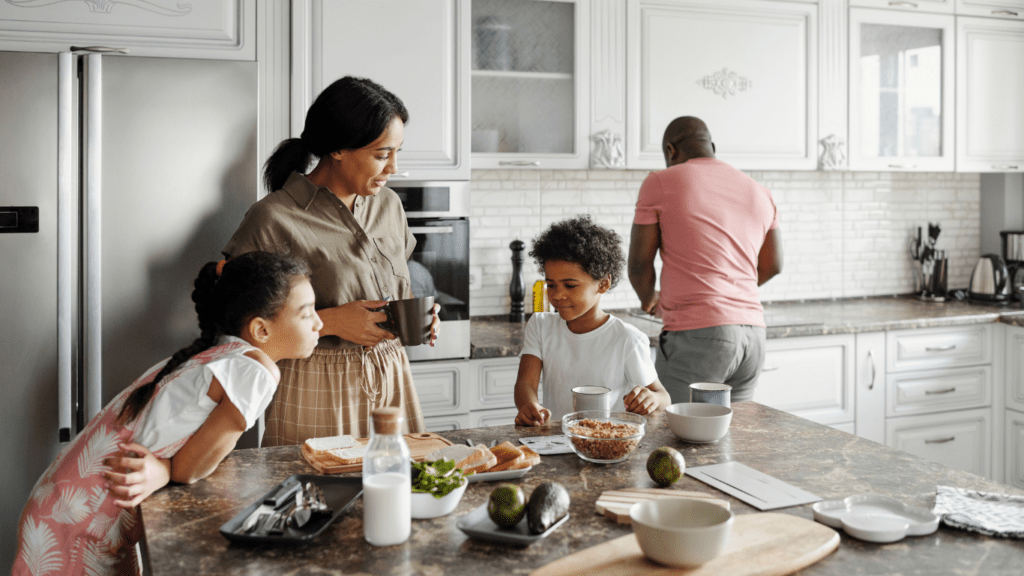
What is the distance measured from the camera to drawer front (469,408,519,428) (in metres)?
2.93

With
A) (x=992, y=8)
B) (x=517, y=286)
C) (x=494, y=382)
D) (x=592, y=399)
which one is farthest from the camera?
(x=992, y=8)

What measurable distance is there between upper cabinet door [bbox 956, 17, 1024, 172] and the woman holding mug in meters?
3.01

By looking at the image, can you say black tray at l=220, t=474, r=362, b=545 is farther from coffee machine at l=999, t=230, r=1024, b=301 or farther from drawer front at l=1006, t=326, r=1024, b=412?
coffee machine at l=999, t=230, r=1024, b=301

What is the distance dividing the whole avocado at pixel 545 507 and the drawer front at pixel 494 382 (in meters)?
1.77

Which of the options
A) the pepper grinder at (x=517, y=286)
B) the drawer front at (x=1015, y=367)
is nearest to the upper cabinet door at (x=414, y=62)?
the pepper grinder at (x=517, y=286)

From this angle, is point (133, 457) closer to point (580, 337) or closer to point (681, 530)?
point (681, 530)

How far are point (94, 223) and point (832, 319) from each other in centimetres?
279

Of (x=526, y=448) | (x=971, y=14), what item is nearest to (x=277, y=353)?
(x=526, y=448)

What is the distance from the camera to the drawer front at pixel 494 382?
9.62ft

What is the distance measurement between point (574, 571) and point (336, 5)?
88.5 inches

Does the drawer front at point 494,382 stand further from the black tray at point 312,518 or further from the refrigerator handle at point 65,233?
the black tray at point 312,518

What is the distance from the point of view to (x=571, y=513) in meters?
1.22

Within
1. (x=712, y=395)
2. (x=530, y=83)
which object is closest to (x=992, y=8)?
(x=530, y=83)

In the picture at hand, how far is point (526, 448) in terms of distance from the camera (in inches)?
59.0
